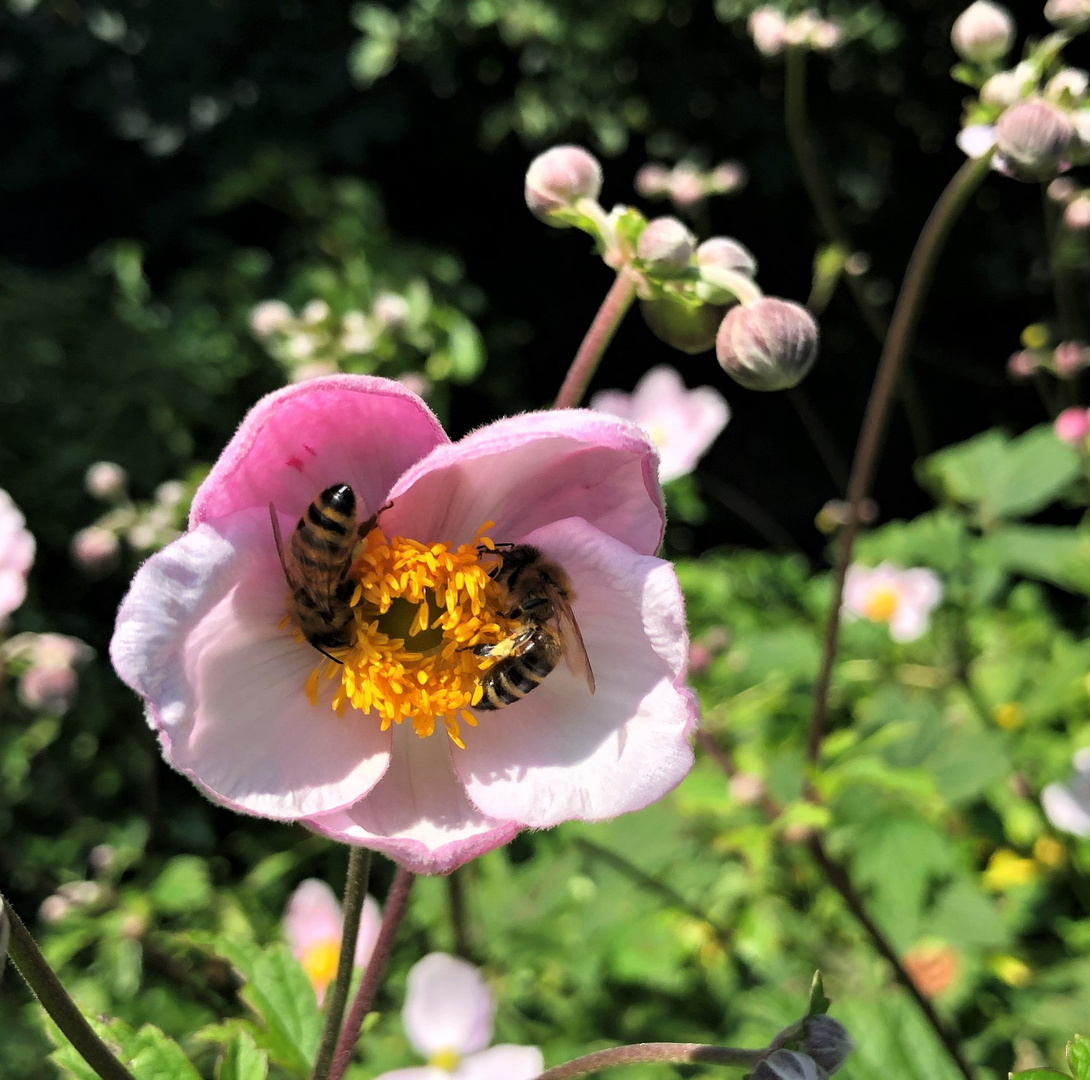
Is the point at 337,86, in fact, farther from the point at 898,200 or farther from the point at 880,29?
the point at 898,200

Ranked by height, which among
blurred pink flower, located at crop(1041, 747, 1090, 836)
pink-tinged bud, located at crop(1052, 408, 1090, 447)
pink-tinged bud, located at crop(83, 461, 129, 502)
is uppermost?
pink-tinged bud, located at crop(1052, 408, 1090, 447)

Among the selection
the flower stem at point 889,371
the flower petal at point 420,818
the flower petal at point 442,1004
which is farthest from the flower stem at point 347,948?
the flower stem at point 889,371

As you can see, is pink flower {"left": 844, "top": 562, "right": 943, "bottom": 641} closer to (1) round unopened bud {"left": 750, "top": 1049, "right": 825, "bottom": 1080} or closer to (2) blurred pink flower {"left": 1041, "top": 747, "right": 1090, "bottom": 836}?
(2) blurred pink flower {"left": 1041, "top": 747, "right": 1090, "bottom": 836}

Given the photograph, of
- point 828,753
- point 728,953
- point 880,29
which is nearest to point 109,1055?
point 828,753

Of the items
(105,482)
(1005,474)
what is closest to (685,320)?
(105,482)

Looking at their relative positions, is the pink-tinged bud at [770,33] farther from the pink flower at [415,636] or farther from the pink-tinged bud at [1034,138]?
the pink flower at [415,636]

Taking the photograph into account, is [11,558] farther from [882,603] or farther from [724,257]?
[882,603]

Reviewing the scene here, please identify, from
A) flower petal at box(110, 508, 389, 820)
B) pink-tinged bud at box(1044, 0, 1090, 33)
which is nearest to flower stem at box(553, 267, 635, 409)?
flower petal at box(110, 508, 389, 820)
